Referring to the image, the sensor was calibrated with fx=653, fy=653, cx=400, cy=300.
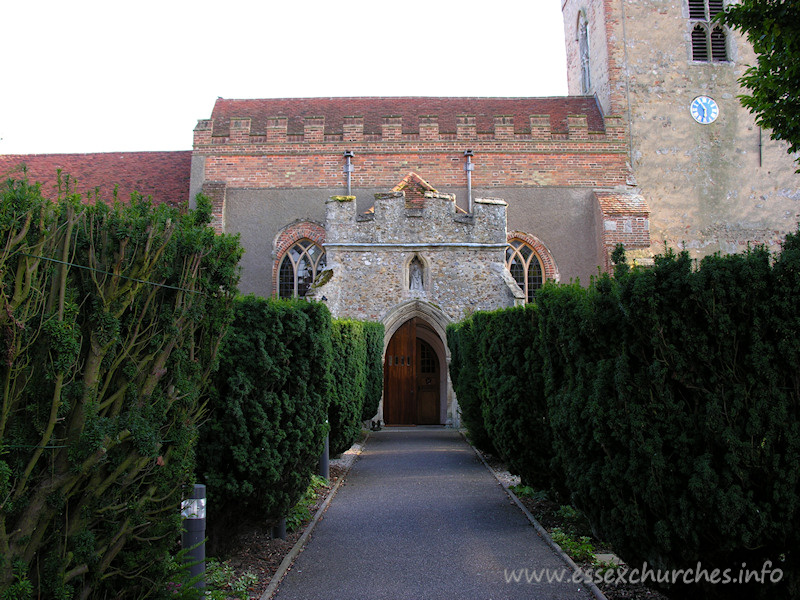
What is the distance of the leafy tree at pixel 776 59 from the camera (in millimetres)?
7984

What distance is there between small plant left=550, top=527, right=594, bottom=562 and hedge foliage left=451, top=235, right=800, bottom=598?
163 cm

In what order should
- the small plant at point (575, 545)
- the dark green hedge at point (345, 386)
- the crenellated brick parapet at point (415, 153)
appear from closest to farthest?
the small plant at point (575, 545) → the dark green hedge at point (345, 386) → the crenellated brick parapet at point (415, 153)

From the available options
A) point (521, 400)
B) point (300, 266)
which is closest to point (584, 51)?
point (300, 266)

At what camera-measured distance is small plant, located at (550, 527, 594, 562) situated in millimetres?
5980

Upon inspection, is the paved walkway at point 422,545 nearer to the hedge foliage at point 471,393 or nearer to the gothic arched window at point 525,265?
the hedge foliage at point 471,393

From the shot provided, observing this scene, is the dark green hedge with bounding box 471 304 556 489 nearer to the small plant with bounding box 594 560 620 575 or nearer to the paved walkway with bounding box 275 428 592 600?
the paved walkway with bounding box 275 428 592 600

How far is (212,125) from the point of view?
64.5 feet

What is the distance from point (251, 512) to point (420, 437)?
10.5m

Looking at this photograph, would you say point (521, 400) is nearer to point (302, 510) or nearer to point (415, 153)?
point (302, 510)

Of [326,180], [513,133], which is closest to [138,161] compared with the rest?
[326,180]

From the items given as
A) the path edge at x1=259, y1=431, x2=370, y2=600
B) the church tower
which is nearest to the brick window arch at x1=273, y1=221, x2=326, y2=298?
the church tower

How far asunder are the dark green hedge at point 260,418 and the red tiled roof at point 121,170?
14.4 metres

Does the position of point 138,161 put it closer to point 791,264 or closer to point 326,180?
point 326,180

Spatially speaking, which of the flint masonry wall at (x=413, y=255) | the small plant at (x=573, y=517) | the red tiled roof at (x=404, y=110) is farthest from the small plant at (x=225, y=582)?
the red tiled roof at (x=404, y=110)
